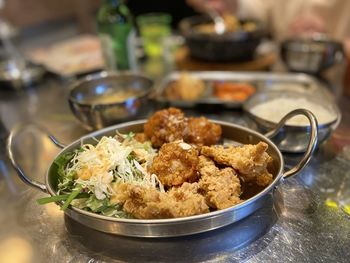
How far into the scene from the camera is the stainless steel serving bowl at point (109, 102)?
5.64 feet

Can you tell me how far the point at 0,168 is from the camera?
159cm

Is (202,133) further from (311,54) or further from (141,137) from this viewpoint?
(311,54)

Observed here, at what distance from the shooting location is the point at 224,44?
255cm

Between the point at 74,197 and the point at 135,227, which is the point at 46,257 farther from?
the point at 135,227

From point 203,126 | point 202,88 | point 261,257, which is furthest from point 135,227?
point 202,88

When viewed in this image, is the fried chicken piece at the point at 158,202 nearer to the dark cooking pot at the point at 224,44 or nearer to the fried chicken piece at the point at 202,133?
the fried chicken piece at the point at 202,133

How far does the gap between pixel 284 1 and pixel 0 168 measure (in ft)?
9.05

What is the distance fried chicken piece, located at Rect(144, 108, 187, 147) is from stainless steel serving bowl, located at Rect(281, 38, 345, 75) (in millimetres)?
1274

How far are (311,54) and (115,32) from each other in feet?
4.34

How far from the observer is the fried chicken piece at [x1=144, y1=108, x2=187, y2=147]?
142 centimetres

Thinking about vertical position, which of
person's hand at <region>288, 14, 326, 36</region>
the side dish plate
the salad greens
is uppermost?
person's hand at <region>288, 14, 326, 36</region>

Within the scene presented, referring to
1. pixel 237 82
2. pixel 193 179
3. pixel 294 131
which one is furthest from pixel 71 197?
pixel 237 82

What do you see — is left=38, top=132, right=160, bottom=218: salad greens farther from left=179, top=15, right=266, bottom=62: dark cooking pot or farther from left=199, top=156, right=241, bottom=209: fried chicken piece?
left=179, top=15, right=266, bottom=62: dark cooking pot

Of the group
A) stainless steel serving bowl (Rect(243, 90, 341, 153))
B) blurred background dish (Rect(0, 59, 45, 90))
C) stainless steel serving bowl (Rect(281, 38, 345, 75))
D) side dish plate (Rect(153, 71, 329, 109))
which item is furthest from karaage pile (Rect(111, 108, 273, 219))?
blurred background dish (Rect(0, 59, 45, 90))
